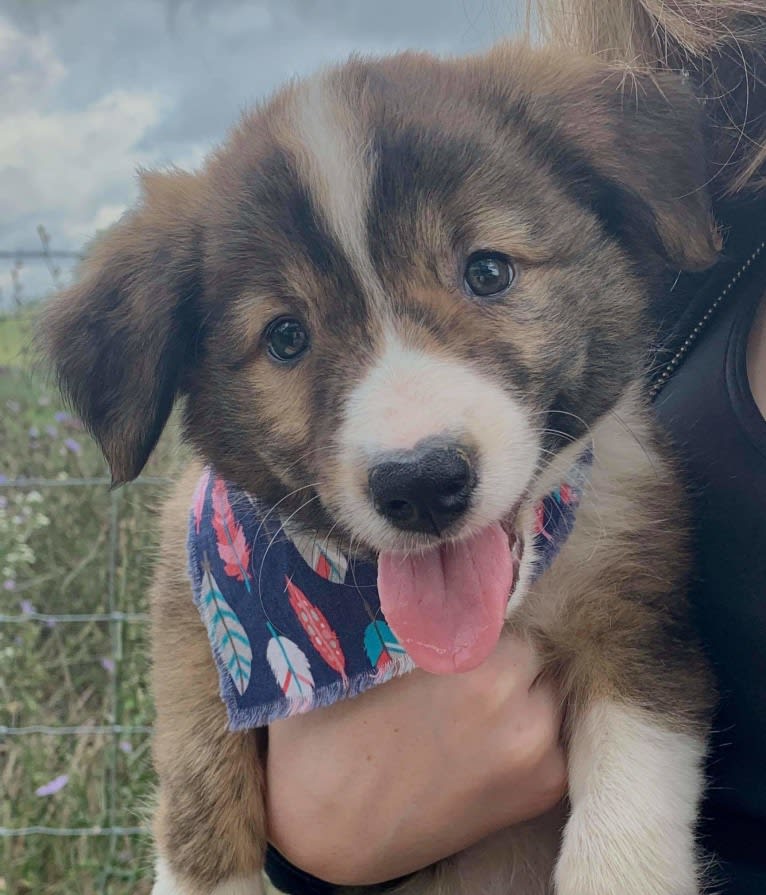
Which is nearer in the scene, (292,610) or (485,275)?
(485,275)

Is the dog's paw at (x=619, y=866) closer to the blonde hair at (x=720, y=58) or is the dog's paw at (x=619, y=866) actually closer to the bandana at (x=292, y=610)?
the bandana at (x=292, y=610)

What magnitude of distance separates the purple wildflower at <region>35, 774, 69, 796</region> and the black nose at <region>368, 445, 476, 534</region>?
106 inches

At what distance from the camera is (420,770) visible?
6.02ft

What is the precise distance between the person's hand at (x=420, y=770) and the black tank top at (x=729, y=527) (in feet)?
0.54

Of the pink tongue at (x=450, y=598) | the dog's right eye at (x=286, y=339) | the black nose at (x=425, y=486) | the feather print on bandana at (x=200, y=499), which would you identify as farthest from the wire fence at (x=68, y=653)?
the black nose at (x=425, y=486)

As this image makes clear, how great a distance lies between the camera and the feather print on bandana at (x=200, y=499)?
2.19m

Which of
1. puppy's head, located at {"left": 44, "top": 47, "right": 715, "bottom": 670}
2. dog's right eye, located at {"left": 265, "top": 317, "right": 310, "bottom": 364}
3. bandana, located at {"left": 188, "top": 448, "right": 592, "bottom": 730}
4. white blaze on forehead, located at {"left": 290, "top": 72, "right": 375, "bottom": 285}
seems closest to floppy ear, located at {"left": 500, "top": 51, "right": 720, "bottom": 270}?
puppy's head, located at {"left": 44, "top": 47, "right": 715, "bottom": 670}

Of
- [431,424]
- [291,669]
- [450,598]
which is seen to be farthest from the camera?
[291,669]

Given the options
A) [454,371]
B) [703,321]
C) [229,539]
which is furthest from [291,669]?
[703,321]

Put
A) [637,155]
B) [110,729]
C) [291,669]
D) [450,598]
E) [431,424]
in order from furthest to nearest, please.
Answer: [110,729] → [291,669] → [637,155] → [450,598] → [431,424]

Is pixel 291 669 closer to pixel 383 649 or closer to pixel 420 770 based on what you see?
pixel 383 649

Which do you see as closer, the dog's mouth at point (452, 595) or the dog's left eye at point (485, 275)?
the dog's mouth at point (452, 595)

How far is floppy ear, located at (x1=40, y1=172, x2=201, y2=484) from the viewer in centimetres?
197

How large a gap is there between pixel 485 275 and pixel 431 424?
1.26 feet
